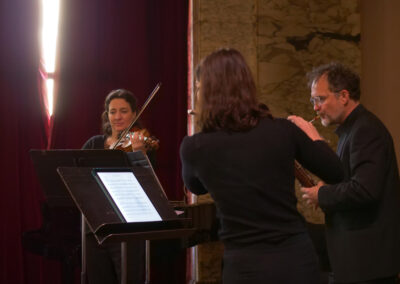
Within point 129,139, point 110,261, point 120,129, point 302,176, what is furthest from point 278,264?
point 120,129

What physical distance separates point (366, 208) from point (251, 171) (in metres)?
0.80

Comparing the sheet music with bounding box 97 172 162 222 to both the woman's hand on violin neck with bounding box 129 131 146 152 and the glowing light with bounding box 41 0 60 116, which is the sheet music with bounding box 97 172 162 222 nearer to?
the woman's hand on violin neck with bounding box 129 131 146 152

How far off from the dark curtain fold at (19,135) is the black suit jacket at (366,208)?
2.88m

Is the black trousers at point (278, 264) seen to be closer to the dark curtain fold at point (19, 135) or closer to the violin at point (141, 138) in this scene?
the violin at point (141, 138)

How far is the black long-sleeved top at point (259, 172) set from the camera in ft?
5.62

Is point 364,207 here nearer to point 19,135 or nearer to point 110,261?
point 110,261

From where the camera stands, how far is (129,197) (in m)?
2.46

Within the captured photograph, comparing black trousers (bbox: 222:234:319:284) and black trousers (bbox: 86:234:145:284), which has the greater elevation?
black trousers (bbox: 222:234:319:284)

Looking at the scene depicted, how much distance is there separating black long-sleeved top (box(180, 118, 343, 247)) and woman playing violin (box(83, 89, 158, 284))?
1564 millimetres

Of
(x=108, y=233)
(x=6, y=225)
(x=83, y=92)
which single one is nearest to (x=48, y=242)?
(x=6, y=225)

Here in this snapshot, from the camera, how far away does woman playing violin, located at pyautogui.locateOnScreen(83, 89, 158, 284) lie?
3225 millimetres

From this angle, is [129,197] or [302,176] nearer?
[302,176]

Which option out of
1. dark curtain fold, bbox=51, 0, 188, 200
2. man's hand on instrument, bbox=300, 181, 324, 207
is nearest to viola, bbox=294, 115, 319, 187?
man's hand on instrument, bbox=300, 181, 324, 207

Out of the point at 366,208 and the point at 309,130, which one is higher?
the point at 309,130
